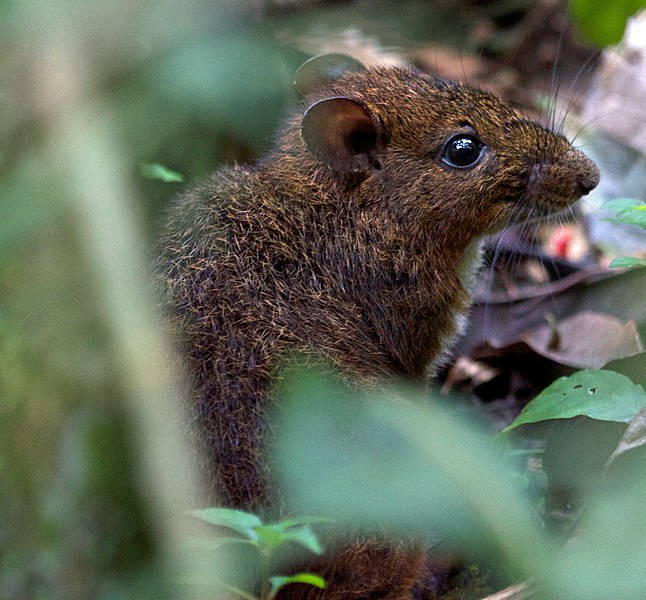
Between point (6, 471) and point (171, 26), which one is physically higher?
point (171, 26)

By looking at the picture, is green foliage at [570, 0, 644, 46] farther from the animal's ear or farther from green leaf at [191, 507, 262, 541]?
green leaf at [191, 507, 262, 541]

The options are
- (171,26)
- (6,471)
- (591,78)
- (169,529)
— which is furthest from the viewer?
(591,78)

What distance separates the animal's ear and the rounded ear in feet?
2.66

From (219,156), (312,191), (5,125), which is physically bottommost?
(5,125)

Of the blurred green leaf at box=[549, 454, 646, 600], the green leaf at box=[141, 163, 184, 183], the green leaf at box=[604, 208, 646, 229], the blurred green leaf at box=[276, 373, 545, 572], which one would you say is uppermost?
the green leaf at box=[141, 163, 184, 183]

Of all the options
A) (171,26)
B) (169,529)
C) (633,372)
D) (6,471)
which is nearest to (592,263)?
(633,372)

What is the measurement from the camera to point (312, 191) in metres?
4.09

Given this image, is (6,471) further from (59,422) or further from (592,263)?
(592,263)

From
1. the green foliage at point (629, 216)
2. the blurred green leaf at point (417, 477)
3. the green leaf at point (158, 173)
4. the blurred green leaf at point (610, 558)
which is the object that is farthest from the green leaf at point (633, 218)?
the green leaf at point (158, 173)

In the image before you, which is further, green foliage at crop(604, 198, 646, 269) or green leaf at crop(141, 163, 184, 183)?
green leaf at crop(141, 163, 184, 183)

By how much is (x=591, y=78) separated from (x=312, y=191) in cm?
A: 462

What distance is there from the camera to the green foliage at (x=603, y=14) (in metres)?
4.56

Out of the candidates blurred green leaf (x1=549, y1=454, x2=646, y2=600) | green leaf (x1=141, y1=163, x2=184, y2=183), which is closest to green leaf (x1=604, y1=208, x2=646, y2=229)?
blurred green leaf (x1=549, y1=454, x2=646, y2=600)

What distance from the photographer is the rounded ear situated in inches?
157
